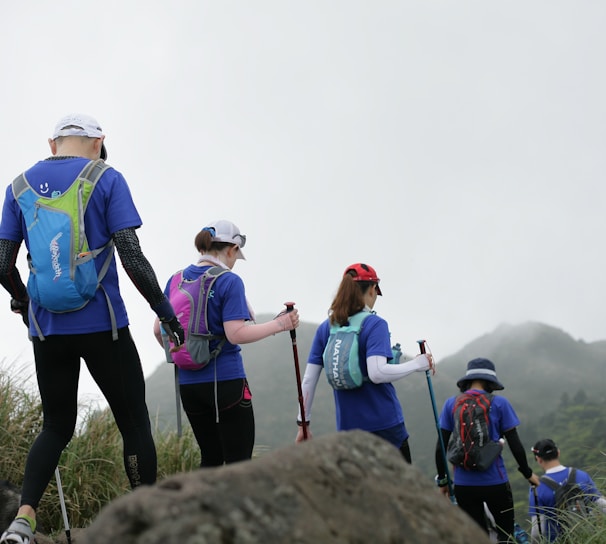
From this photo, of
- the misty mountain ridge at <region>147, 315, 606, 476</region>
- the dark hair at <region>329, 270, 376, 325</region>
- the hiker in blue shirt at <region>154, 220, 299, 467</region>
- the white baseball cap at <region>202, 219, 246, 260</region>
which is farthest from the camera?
the misty mountain ridge at <region>147, 315, 606, 476</region>

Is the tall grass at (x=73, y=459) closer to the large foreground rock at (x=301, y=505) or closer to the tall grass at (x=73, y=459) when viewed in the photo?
the tall grass at (x=73, y=459)

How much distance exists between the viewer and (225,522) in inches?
76.1

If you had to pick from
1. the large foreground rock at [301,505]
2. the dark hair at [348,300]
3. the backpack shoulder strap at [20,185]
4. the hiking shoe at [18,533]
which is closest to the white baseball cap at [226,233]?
the dark hair at [348,300]

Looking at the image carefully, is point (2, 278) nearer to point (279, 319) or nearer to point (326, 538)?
point (279, 319)

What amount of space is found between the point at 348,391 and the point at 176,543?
158 inches

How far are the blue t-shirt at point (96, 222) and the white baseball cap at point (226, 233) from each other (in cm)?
122

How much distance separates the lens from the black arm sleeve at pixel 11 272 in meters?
4.43

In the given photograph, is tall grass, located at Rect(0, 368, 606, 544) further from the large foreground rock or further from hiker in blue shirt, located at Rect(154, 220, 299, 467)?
the large foreground rock

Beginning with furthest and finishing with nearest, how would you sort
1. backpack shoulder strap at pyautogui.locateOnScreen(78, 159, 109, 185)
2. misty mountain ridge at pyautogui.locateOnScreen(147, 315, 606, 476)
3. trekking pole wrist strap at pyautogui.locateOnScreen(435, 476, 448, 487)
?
1. misty mountain ridge at pyautogui.locateOnScreen(147, 315, 606, 476)
2. trekking pole wrist strap at pyautogui.locateOnScreen(435, 476, 448, 487)
3. backpack shoulder strap at pyautogui.locateOnScreen(78, 159, 109, 185)

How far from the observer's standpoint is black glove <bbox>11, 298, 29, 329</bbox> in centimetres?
465

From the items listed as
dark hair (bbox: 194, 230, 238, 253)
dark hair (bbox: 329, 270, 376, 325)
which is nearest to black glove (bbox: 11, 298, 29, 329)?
dark hair (bbox: 194, 230, 238, 253)

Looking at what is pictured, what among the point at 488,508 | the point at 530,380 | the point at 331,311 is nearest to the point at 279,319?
the point at 331,311

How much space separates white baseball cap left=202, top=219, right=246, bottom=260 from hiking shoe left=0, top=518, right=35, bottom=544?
7.43 ft

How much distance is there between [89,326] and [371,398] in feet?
7.64
